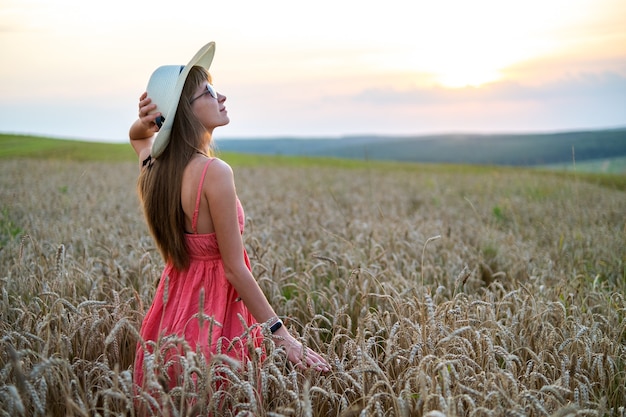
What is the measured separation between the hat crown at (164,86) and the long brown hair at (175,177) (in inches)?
2.4

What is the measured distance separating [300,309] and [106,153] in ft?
98.8

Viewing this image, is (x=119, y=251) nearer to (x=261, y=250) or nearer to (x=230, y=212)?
(x=261, y=250)

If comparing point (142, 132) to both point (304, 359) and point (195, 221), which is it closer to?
point (195, 221)

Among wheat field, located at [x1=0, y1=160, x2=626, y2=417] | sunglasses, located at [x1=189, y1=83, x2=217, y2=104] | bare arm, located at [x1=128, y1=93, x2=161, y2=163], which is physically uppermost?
sunglasses, located at [x1=189, y1=83, x2=217, y2=104]

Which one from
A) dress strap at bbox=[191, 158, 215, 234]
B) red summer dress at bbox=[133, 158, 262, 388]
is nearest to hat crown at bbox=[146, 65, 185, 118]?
dress strap at bbox=[191, 158, 215, 234]

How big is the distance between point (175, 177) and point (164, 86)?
20.5 inches

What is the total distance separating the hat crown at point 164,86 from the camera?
3.07m

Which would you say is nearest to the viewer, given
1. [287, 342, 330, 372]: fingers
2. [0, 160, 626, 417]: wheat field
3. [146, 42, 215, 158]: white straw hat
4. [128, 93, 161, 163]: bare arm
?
[0, 160, 626, 417]: wheat field

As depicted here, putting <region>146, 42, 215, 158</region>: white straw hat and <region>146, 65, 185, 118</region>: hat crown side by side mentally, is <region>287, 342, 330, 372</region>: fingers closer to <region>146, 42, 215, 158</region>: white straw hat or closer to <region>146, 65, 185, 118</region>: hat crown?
<region>146, 42, 215, 158</region>: white straw hat

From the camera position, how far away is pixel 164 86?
123 inches

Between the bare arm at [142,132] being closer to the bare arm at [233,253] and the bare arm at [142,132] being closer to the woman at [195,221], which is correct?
the woman at [195,221]

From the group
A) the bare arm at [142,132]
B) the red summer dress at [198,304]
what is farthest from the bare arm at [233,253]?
the bare arm at [142,132]

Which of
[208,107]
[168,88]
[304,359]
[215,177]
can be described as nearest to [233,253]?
[215,177]

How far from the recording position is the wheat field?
98.3 inches
